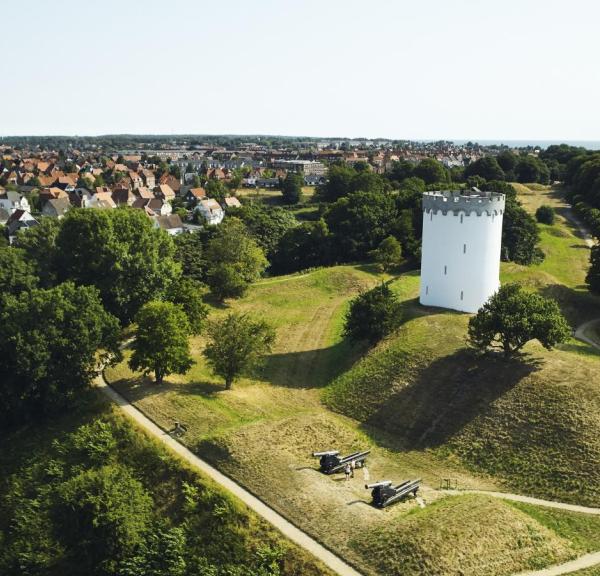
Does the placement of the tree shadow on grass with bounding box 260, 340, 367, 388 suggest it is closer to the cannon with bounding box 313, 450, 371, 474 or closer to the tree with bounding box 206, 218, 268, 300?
the cannon with bounding box 313, 450, 371, 474

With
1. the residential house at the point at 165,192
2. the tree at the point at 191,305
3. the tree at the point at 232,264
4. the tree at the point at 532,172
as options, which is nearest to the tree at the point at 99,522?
the tree at the point at 191,305

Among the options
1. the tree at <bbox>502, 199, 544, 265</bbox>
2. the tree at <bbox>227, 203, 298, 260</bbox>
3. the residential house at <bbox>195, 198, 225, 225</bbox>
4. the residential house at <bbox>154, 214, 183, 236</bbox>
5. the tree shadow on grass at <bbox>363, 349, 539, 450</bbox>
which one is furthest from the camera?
the residential house at <bbox>195, 198, 225, 225</bbox>

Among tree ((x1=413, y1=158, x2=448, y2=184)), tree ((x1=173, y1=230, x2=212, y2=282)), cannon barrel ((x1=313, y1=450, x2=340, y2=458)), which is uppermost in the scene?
tree ((x1=413, y1=158, x2=448, y2=184))

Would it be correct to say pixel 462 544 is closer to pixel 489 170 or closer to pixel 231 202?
pixel 231 202

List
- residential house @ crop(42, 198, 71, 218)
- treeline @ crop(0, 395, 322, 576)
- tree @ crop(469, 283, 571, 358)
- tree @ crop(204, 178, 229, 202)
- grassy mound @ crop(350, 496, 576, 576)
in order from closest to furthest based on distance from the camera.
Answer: grassy mound @ crop(350, 496, 576, 576)
treeline @ crop(0, 395, 322, 576)
tree @ crop(469, 283, 571, 358)
residential house @ crop(42, 198, 71, 218)
tree @ crop(204, 178, 229, 202)

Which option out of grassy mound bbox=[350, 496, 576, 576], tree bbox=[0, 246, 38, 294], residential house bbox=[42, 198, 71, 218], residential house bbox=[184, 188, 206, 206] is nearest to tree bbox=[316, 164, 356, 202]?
residential house bbox=[184, 188, 206, 206]

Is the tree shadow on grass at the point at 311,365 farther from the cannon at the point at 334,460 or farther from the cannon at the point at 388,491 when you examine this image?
the cannon at the point at 388,491

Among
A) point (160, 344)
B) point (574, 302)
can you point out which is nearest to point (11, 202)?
point (160, 344)
